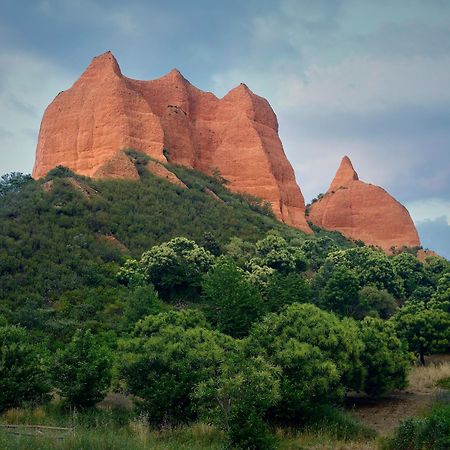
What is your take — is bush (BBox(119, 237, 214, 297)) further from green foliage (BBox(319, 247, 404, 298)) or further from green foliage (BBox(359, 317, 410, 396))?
green foliage (BBox(359, 317, 410, 396))

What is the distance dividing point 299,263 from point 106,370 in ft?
103

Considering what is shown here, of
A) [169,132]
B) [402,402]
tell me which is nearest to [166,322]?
[402,402]

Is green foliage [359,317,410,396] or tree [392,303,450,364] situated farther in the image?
tree [392,303,450,364]

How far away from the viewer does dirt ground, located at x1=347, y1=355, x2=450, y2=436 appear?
19.4m

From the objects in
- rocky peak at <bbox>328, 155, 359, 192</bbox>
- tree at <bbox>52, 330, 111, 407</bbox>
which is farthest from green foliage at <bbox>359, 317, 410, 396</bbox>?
rocky peak at <bbox>328, 155, 359, 192</bbox>

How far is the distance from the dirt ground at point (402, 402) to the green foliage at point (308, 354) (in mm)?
1360

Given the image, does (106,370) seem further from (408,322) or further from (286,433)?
(408,322)

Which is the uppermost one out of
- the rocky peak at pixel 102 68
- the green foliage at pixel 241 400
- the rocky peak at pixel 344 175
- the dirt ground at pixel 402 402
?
the rocky peak at pixel 102 68

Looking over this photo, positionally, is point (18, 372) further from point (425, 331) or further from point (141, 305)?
point (425, 331)

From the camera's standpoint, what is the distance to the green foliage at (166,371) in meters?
→ 16.4

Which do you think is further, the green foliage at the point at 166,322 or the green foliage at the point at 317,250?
the green foliage at the point at 317,250

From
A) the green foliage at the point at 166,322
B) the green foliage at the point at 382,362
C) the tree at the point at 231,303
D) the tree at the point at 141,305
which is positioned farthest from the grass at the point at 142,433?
the tree at the point at 231,303

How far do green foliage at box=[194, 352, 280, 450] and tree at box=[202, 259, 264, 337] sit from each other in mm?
12205

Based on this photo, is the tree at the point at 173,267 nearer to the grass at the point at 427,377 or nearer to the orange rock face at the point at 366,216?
the grass at the point at 427,377
